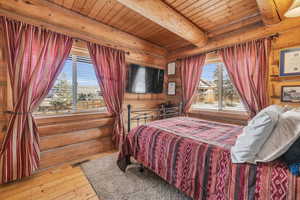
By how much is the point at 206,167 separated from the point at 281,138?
62 centimetres

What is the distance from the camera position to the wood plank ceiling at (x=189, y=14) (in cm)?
204

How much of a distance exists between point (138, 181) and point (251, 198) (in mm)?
1317

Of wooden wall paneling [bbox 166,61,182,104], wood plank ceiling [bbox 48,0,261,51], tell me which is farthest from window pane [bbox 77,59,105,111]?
wooden wall paneling [bbox 166,61,182,104]

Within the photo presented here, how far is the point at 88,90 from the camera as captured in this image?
271 centimetres

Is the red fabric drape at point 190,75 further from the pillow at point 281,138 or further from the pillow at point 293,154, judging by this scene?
the pillow at point 293,154

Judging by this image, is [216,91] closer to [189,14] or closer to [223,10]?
[223,10]

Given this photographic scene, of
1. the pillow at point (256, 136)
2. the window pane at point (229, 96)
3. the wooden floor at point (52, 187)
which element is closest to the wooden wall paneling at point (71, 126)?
the wooden floor at point (52, 187)

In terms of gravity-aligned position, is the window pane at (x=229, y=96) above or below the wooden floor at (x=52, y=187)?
above

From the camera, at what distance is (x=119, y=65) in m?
2.82

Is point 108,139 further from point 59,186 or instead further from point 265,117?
point 265,117

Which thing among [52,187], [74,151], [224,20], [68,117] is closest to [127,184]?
[52,187]

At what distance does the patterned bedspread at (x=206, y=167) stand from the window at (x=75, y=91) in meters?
1.32

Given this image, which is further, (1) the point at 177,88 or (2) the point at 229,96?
(1) the point at 177,88

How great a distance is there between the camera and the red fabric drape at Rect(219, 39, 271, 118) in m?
2.21
